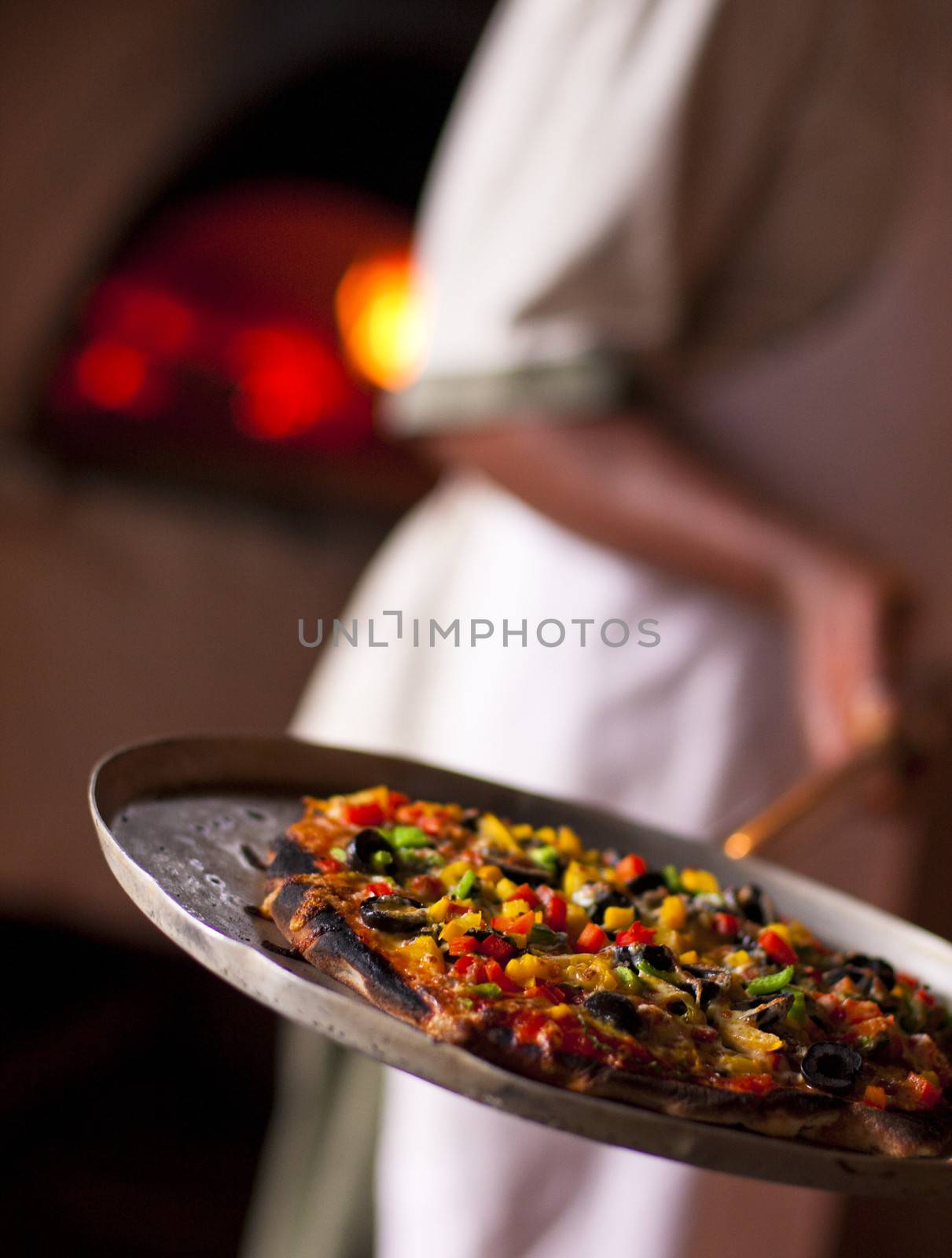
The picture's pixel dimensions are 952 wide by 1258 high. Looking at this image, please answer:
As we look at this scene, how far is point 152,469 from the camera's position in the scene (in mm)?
2176

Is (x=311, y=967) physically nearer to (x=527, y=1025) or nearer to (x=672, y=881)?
(x=527, y=1025)

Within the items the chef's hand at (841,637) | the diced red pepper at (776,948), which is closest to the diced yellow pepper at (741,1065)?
the diced red pepper at (776,948)

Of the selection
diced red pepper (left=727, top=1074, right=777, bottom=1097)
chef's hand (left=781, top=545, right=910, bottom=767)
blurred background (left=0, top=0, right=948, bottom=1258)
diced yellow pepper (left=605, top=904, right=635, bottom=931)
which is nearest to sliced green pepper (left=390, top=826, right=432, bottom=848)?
diced yellow pepper (left=605, top=904, right=635, bottom=931)

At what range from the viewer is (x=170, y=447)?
7.17 ft

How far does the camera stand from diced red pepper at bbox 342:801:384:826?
719mm

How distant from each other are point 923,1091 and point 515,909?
7.8 inches

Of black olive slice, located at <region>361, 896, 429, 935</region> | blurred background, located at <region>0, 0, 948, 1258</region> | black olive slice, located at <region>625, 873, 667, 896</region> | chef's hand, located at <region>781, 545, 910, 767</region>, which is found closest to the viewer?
black olive slice, located at <region>361, 896, 429, 935</region>

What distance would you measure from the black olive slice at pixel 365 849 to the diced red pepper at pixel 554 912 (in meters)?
0.09

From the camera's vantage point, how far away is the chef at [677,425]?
1.10 m

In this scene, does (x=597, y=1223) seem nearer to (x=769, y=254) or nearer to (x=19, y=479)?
(x=769, y=254)

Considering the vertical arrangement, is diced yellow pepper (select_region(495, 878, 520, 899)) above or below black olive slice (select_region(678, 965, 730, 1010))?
above

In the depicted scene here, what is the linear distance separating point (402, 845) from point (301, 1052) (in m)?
0.86

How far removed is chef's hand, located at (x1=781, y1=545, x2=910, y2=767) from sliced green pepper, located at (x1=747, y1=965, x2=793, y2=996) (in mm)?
431

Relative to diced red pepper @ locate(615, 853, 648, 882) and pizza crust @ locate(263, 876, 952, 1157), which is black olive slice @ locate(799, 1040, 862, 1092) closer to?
pizza crust @ locate(263, 876, 952, 1157)
